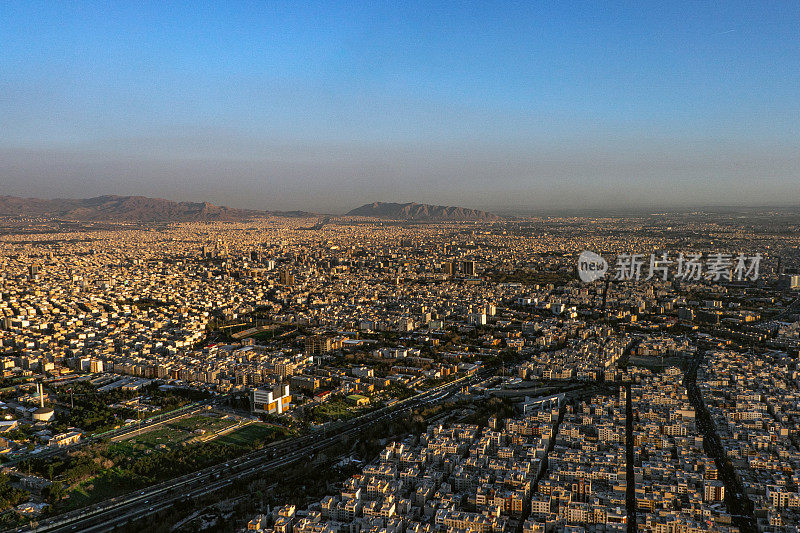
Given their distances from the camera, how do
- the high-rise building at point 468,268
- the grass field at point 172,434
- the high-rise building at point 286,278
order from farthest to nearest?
the high-rise building at point 468,268 → the high-rise building at point 286,278 → the grass field at point 172,434

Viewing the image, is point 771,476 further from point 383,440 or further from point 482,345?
point 482,345

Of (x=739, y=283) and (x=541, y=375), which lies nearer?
(x=541, y=375)

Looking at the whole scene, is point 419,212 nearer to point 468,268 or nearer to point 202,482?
point 468,268

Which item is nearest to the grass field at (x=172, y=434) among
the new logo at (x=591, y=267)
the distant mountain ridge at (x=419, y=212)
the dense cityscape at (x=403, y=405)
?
the dense cityscape at (x=403, y=405)

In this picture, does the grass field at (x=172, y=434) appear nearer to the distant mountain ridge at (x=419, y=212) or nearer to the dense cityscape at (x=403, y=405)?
the dense cityscape at (x=403, y=405)

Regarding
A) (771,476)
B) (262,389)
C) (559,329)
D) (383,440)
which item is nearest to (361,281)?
(559,329)

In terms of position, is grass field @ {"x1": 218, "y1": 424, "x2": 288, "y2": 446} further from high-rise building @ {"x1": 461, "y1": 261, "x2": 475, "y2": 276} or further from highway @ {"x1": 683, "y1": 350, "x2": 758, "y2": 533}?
high-rise building @ {"x1": 461, "y1": 261, "x2": 475, "y2": 276}

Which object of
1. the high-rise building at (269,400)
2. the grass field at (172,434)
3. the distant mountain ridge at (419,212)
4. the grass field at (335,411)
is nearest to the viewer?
the grass field at (172,434)
